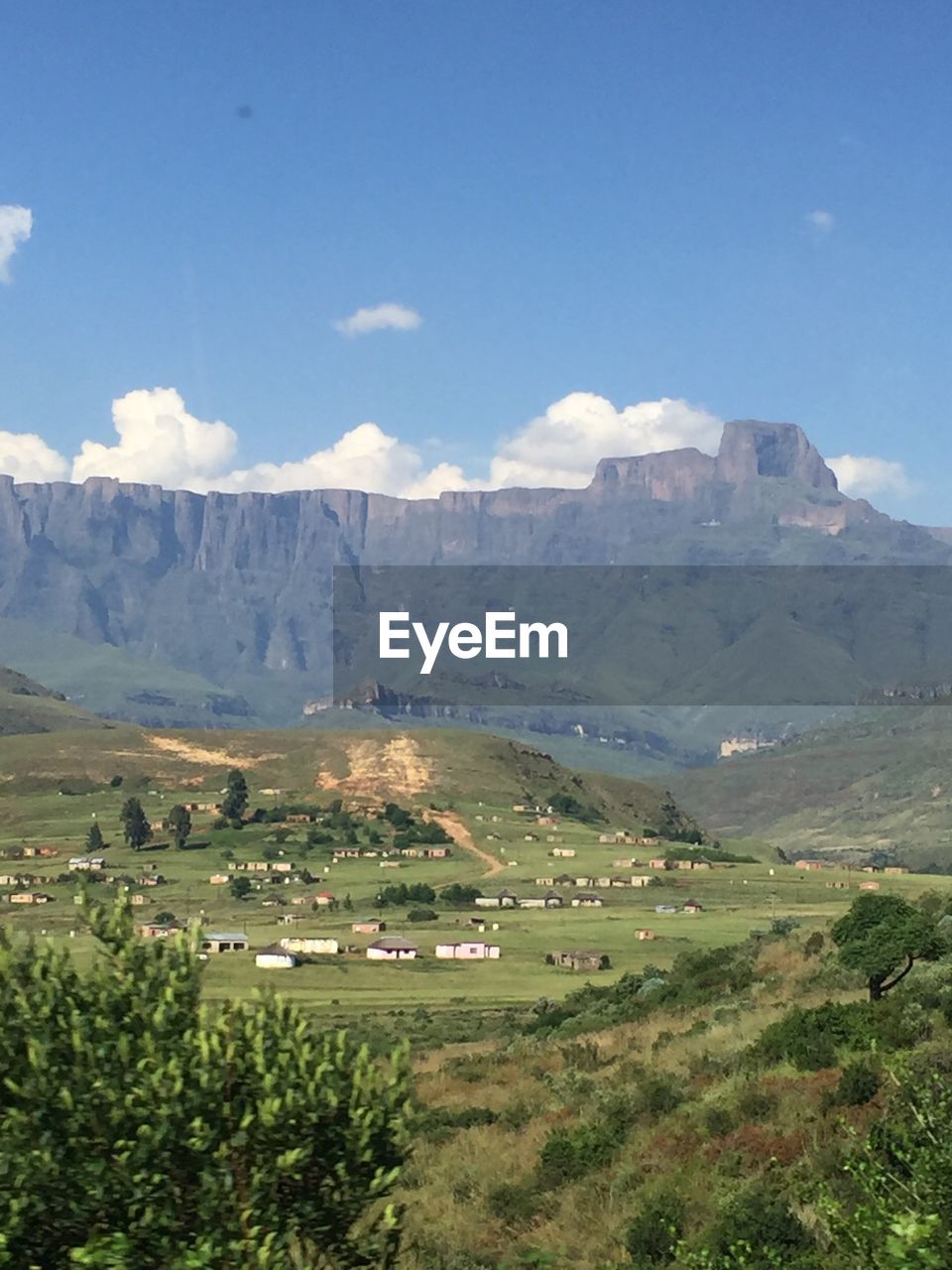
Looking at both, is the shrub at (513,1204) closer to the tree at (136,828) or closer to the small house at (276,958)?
the small house at (276,958)

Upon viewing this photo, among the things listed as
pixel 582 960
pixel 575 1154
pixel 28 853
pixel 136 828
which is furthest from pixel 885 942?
pixel 28 853

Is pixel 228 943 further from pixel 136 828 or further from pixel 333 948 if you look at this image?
pixel 136 828

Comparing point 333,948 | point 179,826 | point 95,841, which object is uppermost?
point 179,826

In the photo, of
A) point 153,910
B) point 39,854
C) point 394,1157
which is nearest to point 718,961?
point 394,1157

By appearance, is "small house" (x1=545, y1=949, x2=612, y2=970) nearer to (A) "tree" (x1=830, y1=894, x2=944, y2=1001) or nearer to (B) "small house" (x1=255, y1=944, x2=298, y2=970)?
(B) "small house" (x1=255, y1=944, x2=298, y2=970)

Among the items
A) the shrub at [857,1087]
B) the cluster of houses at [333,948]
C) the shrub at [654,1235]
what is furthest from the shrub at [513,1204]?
the cluster of houses at [333,948]

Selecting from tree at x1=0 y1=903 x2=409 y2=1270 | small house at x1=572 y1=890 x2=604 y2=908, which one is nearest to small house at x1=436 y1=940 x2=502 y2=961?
small house at x1=572 y1=890 x2=604 y2=908
